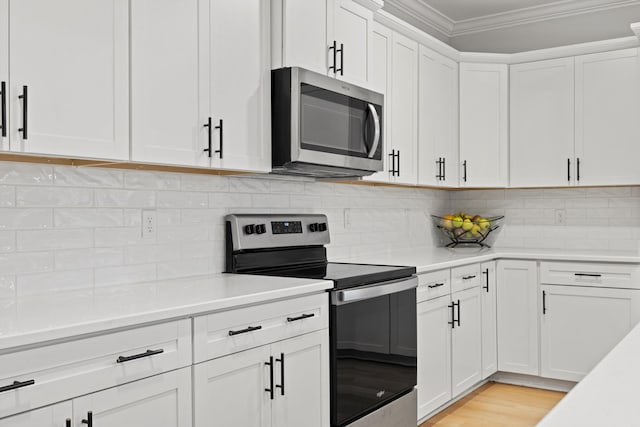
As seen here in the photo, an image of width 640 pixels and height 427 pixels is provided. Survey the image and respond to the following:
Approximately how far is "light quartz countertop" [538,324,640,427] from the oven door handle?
1.49 metres

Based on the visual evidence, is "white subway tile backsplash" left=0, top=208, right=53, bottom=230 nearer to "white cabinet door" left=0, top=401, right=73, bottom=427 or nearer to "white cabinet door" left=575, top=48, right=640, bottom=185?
"white cabinet door" left=0, top=401, right=73, bottom=427

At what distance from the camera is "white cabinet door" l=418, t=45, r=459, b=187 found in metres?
4.00

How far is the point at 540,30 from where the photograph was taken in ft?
15.6

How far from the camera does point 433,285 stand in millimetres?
3361

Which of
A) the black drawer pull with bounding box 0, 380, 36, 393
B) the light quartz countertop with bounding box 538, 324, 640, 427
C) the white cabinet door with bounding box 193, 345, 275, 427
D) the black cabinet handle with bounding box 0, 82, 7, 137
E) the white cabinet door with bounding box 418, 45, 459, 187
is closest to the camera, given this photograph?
the light quartz countertop with bounding box 538, 324, 640, 427

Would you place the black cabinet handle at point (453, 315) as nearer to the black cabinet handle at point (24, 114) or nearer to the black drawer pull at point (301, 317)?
the black drawer pull at point (301, 317)

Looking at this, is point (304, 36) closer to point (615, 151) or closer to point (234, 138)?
point (234, 138)

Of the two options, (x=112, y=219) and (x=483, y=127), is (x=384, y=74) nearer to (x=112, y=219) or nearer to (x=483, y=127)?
(x=483, y=127)

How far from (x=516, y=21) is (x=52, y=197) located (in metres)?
3.91

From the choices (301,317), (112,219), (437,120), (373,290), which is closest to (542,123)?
(437,120)

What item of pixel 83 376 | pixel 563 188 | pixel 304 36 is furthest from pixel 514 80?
pixel 83 376

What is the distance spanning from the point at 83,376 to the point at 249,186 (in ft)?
4.97

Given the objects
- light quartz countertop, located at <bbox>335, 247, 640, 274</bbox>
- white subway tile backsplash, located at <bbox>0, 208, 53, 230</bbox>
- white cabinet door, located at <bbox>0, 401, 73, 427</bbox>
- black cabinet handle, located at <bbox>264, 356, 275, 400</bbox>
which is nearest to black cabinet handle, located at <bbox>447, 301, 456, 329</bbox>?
light quartz countertop, located at <bbox>335, 247, 640, 274</bbox>

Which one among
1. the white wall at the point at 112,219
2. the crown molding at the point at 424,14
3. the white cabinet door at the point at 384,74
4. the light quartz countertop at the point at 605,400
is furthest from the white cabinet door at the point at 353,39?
the light quartz countertop at the point at 605,400
